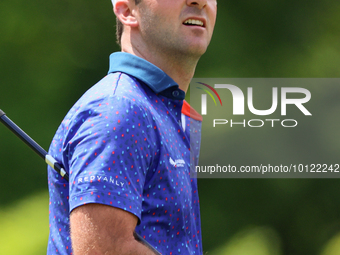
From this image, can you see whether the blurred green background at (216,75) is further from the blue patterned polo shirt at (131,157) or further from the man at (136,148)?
the blue patterned polo shirt at (131,157)

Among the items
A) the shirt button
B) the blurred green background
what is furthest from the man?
the blurred green background

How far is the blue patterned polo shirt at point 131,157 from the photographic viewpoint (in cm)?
80

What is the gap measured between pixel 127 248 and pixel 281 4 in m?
2.37

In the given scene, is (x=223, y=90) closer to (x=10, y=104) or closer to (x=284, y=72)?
(x=284, y=72)

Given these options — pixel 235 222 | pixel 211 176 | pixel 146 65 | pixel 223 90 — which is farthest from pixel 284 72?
pixel 146 65

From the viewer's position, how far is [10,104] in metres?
2.63

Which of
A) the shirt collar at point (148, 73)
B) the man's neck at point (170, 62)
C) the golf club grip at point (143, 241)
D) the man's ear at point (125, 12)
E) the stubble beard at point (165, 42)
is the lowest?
the golf club grip at point (143, 241)

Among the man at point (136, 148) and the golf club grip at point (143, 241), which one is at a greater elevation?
the man at point (136, 148)

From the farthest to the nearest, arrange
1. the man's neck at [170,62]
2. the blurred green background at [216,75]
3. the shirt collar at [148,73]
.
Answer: the blurred green background at [216,75] < the man's neck at [170,62] < the shirt collar at [148,73]

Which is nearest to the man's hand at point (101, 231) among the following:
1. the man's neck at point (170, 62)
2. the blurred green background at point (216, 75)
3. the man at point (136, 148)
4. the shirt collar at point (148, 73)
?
the man at point (136, 148)

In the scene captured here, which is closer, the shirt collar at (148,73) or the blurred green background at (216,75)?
the shirt collar at (148,73)

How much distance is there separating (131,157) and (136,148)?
0.02 metres

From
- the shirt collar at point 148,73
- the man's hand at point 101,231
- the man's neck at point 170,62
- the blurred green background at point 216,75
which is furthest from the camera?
the blurred green background at point 216,75

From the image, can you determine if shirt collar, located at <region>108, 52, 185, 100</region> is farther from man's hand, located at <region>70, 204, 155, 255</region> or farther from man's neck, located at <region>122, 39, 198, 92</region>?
man's hand, located at <region>70, 204, 155, 255</region>
